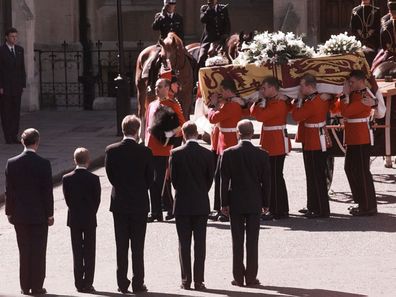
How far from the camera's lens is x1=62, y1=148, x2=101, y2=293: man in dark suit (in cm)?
1362

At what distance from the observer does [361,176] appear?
17.5 m

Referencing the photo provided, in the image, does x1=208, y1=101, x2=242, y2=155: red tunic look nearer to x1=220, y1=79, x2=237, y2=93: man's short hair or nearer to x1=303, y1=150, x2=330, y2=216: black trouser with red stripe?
x1=220, y1=79, x2=237, y2=93: man's short hair

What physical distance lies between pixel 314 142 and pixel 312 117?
0.31 metres

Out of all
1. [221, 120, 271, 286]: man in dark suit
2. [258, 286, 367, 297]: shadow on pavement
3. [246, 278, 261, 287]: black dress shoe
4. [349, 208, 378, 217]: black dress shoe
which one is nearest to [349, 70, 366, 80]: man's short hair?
[349, 208, 378, 217]: black dress shoe

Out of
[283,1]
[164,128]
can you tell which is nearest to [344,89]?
[164,128]

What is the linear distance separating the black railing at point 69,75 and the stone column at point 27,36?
3.67 feet

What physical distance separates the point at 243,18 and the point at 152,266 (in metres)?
20.2

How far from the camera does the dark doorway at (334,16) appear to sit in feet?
108

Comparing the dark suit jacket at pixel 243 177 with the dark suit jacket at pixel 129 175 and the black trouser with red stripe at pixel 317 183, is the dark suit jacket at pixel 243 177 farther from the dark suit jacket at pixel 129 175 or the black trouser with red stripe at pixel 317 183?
the black trouser with red stripe at pixel 317 183

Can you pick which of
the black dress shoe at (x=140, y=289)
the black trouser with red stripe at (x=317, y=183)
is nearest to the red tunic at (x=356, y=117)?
the black trouser with red stripe at (x=317, y=183)

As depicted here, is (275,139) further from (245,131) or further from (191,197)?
(191,197)

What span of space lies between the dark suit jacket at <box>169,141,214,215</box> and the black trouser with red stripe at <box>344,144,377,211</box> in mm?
3990

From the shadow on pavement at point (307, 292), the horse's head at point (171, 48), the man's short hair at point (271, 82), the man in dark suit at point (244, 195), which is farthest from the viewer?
the horse's head at point (171, 48)

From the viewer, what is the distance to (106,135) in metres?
26.1
